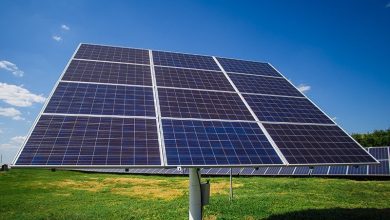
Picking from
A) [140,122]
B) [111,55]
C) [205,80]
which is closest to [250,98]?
[205,80]

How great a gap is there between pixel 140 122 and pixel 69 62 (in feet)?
17.5

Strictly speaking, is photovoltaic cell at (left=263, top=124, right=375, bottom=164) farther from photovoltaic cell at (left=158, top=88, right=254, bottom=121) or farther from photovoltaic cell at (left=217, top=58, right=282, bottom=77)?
photovoltaic cell at (left=217, top=58, right=282, bottom=77)

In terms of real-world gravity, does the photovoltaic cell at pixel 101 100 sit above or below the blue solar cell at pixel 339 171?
below

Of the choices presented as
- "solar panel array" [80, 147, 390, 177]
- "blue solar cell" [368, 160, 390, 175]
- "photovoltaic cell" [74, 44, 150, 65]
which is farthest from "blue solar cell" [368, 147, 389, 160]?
"photovoltaic cell" [74, 44, 150, 65]

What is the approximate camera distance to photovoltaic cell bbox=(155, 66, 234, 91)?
531 inches

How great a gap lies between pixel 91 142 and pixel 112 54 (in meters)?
7.77

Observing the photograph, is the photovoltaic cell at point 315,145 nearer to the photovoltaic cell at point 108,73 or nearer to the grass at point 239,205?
the grass at point 239,205

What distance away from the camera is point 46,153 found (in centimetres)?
796

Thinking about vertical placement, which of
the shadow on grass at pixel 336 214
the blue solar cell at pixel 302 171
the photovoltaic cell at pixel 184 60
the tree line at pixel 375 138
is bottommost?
the shadow on grass at pixel 336 214

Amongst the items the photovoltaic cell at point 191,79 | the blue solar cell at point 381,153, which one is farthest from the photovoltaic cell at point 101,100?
the blue solar cell at point 381,153

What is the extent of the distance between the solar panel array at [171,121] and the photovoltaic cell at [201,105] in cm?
4

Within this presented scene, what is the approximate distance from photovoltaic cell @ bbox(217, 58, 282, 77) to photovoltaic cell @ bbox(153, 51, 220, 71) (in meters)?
0.68

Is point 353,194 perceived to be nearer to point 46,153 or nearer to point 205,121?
point 205,121

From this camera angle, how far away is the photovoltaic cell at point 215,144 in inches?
350
